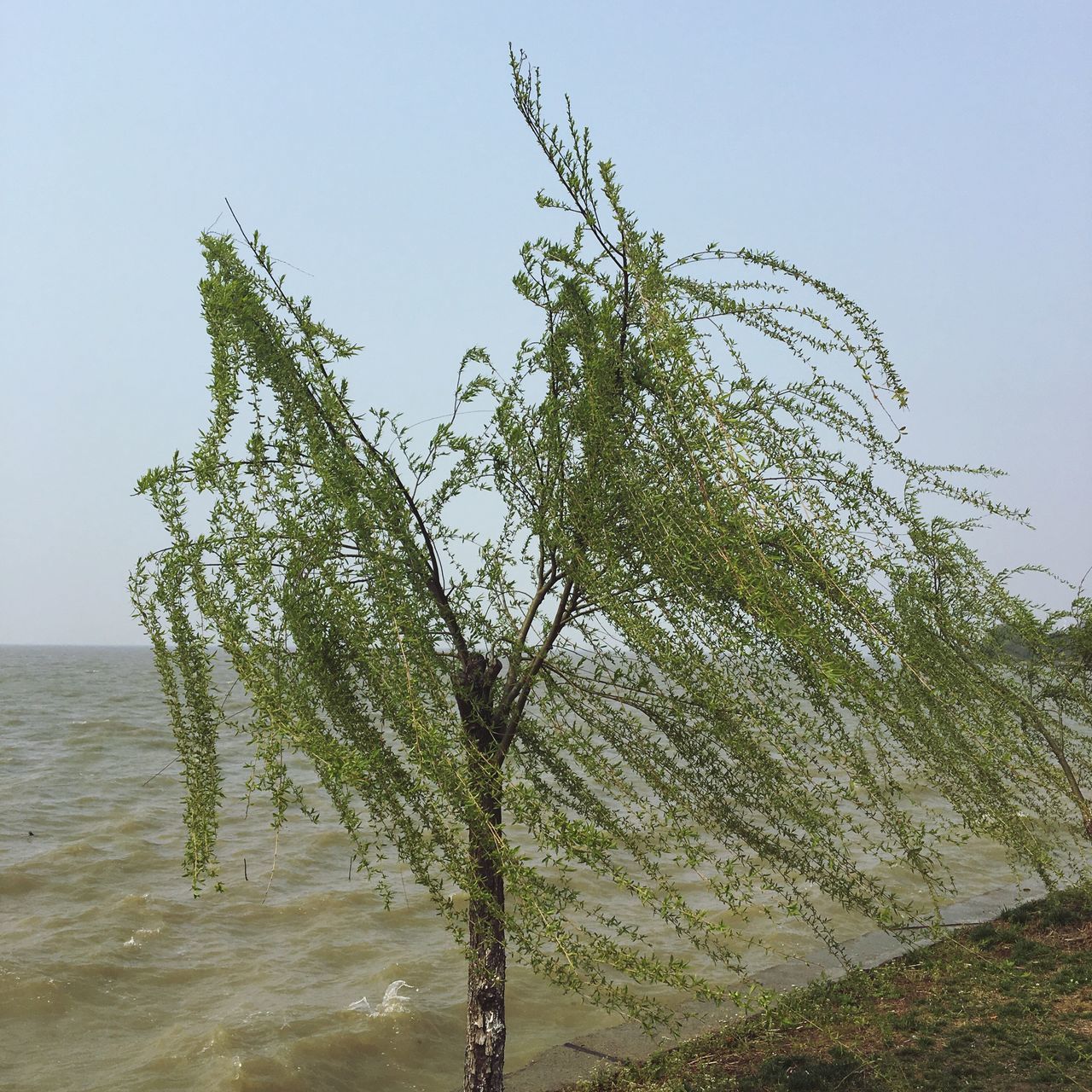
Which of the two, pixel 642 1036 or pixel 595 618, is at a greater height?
pixel 595 618

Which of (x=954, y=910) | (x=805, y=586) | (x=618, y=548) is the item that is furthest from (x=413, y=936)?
(x=805, y=586)

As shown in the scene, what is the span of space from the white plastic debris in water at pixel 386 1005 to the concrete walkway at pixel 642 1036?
71.1 inches

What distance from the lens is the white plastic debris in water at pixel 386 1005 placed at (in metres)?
7.88

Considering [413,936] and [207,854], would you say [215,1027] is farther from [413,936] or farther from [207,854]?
[207,854]

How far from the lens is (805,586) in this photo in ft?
9.21

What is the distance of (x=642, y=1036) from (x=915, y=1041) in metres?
1.99

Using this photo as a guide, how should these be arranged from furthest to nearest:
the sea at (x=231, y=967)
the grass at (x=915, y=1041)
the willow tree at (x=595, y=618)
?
the sea at (x=231, y=967), the grass at (x=915, y=1041), the willow tree at (x=595, y=618)

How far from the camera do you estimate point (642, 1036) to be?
6688mm

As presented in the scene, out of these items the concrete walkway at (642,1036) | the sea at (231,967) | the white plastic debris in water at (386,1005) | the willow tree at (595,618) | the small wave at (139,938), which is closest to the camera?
the willow tree at (595,618)

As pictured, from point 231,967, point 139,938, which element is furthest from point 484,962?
point 139,938

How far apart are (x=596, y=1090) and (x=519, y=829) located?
830 cm

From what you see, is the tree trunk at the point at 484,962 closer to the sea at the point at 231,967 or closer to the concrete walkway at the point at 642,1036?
the concrete walkway at the point at 642,1036

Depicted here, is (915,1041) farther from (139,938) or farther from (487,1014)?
(139,938)

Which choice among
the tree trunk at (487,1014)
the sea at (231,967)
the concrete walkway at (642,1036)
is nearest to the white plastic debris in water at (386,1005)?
the sea at (231,967)
